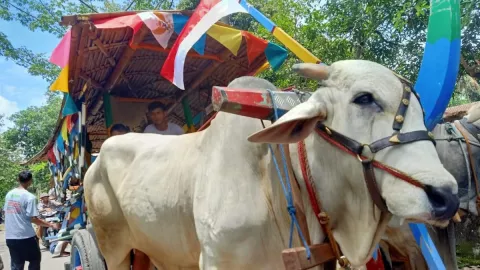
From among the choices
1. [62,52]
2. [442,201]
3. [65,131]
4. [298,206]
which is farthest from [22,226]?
[442,201]

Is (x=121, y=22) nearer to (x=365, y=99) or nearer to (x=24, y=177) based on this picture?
(x=365, y=99)

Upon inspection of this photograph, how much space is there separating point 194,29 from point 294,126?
1770 mm

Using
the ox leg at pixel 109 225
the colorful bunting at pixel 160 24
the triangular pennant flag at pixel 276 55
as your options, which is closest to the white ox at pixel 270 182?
the ox leg at pixel 109 225

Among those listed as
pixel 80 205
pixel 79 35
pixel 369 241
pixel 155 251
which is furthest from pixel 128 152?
pixel 369 241

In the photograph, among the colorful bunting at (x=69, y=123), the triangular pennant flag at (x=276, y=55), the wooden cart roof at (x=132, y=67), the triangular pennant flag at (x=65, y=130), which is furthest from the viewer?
the triangular pennant flag at (x=65, y=130)

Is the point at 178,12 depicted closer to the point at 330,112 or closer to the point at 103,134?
the point at 330,112

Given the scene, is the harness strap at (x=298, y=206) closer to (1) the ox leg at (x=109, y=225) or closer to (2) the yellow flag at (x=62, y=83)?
(1) the ox leg at (x=109, y=225)

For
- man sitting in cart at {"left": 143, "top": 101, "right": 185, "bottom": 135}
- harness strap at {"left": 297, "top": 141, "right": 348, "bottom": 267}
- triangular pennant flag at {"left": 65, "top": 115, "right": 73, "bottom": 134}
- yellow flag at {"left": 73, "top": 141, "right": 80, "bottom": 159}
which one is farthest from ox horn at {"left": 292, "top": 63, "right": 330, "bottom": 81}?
triangular pennant flag at {"left": 65, "top": 115, "right": 73, "bottom": 134}


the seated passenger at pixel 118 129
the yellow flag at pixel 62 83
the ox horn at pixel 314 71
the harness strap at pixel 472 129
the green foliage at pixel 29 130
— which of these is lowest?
the harness strap at pixel 472 129

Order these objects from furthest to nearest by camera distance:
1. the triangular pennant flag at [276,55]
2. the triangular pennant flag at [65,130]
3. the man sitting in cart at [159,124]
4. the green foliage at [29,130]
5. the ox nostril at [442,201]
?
the green foliage at [29,130] → the triangular pennant flag at [65,130] → the man sitting in cart at [159,124] → the triangular pennant flag at [276,55] → the ox nostril at [442,201]

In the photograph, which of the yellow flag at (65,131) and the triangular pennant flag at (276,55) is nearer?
the triangular pennant flag at (276,55)

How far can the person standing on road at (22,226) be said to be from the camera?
19.3ft

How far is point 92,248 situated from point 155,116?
1.57 meters

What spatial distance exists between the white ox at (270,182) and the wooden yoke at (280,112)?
0.15 ft
